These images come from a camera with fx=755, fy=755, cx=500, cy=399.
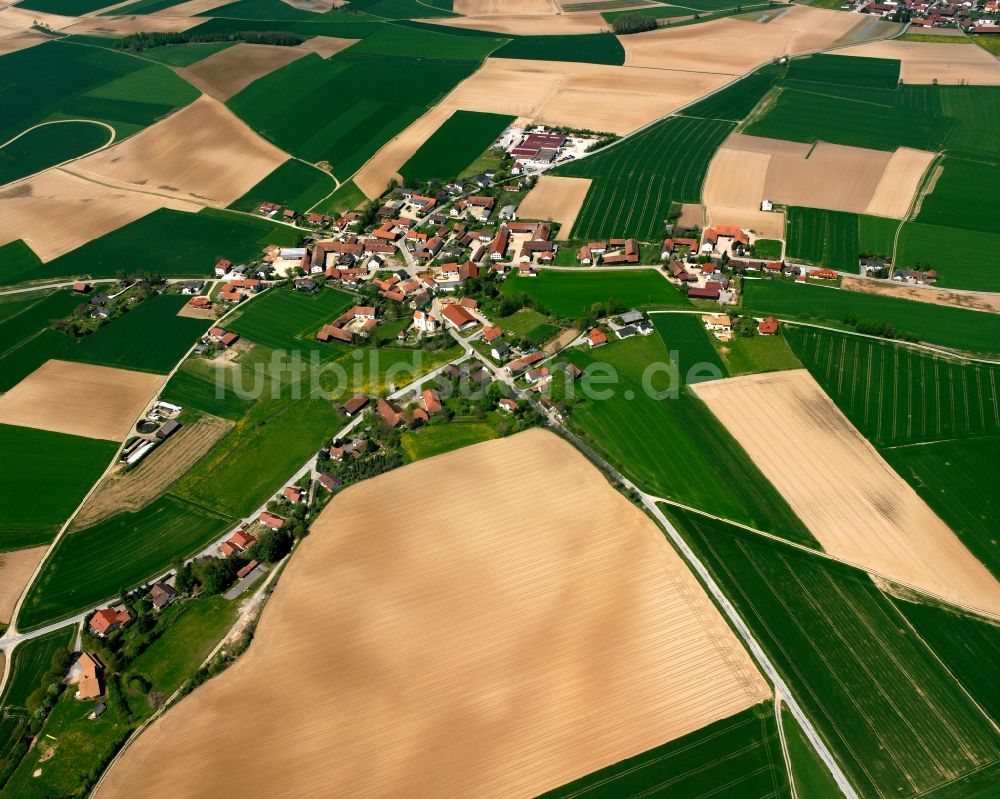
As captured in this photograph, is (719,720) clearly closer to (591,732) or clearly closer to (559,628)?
(591,732)

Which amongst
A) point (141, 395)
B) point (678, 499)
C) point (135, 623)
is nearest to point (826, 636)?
point (678, 499)

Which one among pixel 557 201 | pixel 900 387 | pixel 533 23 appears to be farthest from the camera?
pixel 533 23

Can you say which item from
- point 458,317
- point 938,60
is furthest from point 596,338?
point 938,60

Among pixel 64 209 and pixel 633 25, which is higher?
pixel 633 25

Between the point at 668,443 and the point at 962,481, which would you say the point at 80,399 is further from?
the point at 962,481

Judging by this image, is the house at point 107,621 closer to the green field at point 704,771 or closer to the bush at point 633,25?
the green field at point 704,771

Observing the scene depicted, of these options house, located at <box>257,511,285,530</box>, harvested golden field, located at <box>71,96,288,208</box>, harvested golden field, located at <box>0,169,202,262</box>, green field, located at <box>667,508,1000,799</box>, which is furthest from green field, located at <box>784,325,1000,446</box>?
harvested golden field, located at <box>0,169,202,262</box>
